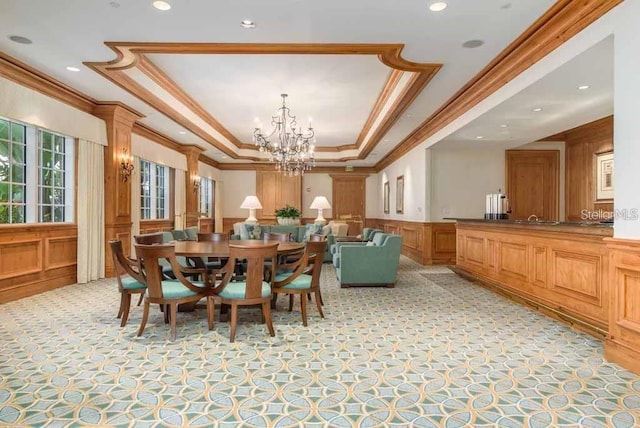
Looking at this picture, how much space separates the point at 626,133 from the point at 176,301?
3.88 metres

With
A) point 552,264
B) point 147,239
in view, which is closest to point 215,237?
point 147,239

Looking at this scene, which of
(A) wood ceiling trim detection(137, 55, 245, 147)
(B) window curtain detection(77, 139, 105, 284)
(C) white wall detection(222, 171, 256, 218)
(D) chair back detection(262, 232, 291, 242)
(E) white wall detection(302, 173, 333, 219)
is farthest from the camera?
(E) white wall detection(302, 173, 333, 219)

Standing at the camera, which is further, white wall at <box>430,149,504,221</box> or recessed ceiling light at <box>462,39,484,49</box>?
white wall at <box>430,149,504,221</box>

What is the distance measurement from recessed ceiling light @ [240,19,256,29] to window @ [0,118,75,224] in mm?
3561

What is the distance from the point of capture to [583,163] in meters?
8.23

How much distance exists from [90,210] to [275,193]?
800 centimetres

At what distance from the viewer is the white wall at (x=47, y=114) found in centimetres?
473

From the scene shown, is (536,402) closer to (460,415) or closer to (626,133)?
(460,415)

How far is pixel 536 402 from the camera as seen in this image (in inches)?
94.4

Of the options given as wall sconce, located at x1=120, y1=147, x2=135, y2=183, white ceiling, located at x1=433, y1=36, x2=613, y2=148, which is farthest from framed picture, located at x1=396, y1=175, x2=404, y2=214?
wall sconce, located at x1=120, y1=147, x2=135, y2=183

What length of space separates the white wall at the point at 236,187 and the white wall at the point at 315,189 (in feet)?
6.05

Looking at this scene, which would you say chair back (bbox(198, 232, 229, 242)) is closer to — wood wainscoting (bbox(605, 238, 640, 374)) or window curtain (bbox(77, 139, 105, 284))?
window curtain (bbox(77, 139, 105, 284))

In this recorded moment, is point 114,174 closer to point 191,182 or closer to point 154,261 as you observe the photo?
point 191,182

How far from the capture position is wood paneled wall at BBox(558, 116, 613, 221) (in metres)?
7.63
